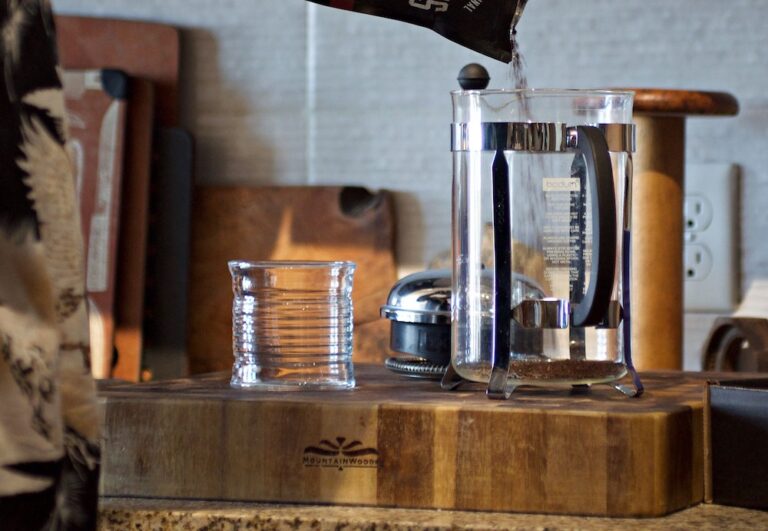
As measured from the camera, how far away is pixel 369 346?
1.28 m

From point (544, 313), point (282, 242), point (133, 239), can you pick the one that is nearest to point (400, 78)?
point (282, 242)

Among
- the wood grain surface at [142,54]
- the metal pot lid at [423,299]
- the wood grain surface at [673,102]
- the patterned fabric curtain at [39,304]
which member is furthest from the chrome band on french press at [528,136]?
the wood grain surface at [142,54]

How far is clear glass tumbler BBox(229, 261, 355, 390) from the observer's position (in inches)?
29.3

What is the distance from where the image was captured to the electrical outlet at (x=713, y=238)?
1232mm

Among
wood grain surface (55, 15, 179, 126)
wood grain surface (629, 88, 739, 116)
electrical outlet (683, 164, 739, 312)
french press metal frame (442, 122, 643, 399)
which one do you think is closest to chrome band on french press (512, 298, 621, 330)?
french press metal frame (442, 122, 643, 399)

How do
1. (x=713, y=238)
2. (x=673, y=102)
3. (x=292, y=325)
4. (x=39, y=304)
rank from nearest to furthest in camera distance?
(x=39, y=304) < (x=292, y=325) < (x=673, y=102) < (x=713, y=238)

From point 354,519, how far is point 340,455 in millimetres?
44

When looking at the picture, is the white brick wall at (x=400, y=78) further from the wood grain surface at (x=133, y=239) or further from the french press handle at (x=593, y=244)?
the french press handle at (x=593, y=244)

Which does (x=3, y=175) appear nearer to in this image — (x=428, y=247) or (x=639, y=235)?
(x=639, y=235)

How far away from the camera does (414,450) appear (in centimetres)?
63

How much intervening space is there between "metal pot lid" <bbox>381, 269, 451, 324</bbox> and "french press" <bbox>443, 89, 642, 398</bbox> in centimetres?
7

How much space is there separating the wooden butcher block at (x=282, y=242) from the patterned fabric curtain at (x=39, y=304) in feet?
2.47

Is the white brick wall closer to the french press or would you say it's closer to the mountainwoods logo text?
the french press

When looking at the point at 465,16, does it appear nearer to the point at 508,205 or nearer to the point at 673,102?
the point at 508,205
